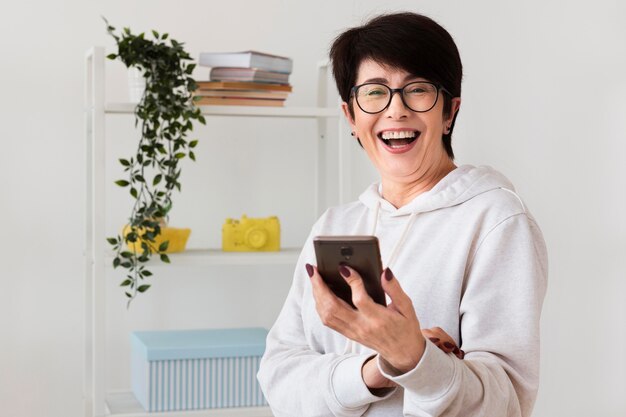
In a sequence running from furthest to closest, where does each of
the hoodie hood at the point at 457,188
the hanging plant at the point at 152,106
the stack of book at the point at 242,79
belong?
the stack of book at the point at 242,79
the hanging plant at the point at 152,106
the hoodie hood at the point at 457,188

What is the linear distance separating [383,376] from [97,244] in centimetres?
145

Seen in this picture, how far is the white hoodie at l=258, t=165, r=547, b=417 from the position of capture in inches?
42.2

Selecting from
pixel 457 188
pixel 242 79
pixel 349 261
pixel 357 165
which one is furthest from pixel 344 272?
pixel 357 165

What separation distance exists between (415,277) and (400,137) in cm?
21

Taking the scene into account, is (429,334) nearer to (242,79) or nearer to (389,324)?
(389,324)

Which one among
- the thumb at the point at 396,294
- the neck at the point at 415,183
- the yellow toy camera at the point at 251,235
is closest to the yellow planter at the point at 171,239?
the yellow toy camera at the point at 251,235

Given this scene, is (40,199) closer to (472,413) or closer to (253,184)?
(253,184)

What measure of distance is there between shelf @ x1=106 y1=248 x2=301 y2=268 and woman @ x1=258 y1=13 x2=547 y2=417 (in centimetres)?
107

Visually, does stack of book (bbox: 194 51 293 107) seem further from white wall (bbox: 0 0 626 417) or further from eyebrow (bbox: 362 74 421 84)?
eyebrow (bbox: 362 74 421 84)

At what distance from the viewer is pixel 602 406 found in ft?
6.25

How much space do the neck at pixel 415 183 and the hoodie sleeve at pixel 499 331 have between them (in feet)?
0.62

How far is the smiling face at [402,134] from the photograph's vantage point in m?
A: 1.30

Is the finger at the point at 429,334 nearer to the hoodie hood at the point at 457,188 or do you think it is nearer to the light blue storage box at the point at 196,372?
the hoodie hood at the point at 457,188

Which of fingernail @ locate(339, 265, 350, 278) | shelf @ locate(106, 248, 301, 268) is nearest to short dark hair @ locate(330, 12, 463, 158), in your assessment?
fingernail @ locate(339, 265, 350, 278)
